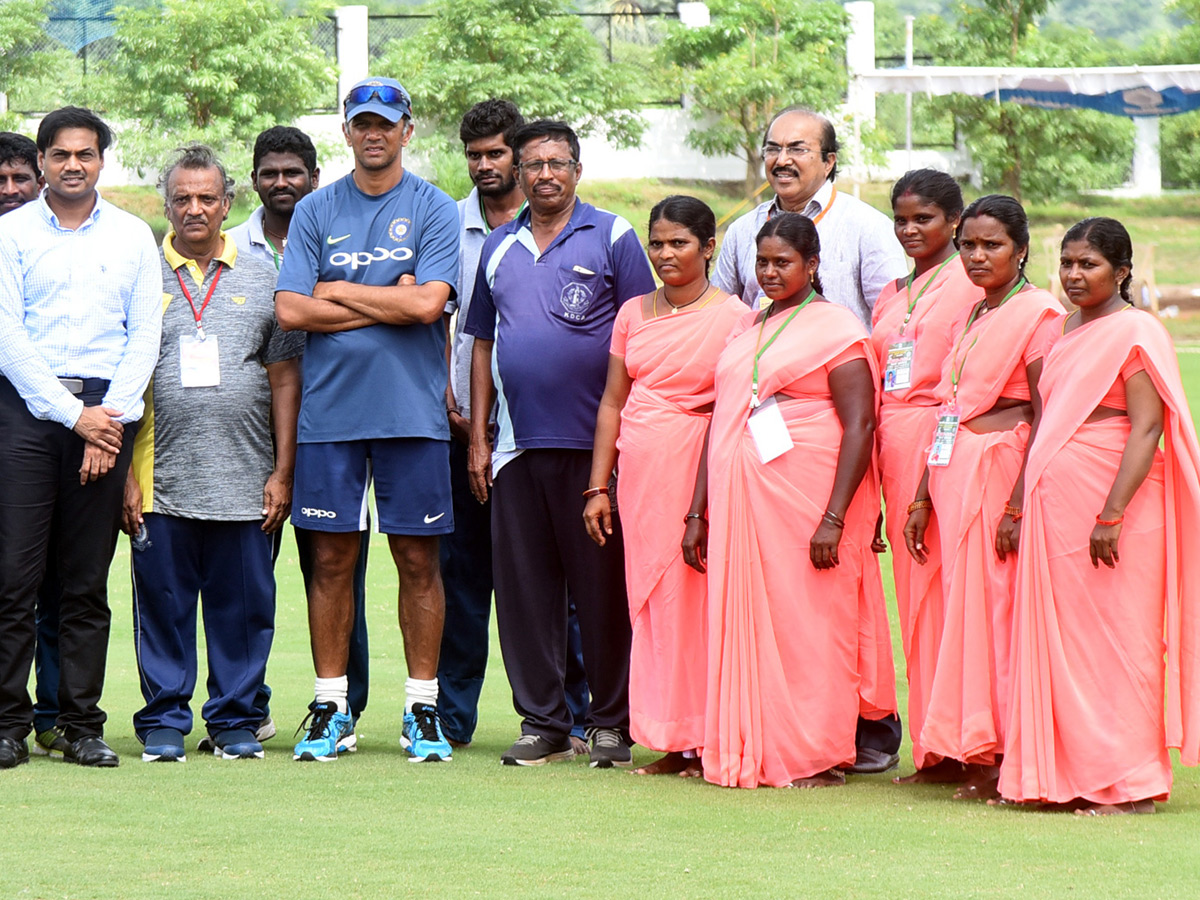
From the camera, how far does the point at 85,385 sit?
5.51m

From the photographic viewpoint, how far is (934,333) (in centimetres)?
527

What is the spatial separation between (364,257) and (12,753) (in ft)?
6.99

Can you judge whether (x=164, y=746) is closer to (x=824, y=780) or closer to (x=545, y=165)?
(x=824, y=780)

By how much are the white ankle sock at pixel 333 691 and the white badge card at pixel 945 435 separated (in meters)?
2.31

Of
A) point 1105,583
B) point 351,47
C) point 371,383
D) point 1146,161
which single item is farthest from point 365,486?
point 1146,161

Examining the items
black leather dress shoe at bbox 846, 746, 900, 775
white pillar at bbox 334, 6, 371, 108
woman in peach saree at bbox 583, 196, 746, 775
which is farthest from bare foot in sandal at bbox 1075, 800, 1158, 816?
white pillar at bbox 334, 6, 371, 108

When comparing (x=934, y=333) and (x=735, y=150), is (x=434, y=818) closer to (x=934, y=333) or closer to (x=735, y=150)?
(x=934, y=333)

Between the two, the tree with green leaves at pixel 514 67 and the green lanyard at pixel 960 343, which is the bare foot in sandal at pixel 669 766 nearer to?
the green lanyard at pixel 960 343

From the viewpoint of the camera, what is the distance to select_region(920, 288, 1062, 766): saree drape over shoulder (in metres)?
5.02

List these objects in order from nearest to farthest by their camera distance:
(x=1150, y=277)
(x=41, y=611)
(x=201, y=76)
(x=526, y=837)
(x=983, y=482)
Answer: (x=526, y=837)
(x=983, y=482)
(x=41, y=611)
(x=201, y=76)
(x=1150, y=277)

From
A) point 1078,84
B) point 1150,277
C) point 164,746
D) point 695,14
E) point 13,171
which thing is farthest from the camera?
point 695,14

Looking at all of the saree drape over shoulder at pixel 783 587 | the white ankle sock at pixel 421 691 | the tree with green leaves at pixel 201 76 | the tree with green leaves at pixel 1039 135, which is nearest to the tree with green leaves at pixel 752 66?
the tree with green leaves at pixel 1039 135

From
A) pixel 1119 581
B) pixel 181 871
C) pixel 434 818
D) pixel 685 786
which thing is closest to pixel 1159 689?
pixel 1119 581

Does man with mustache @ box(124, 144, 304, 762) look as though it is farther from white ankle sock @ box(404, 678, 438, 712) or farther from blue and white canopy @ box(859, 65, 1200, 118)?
blue and white canopy @ box(859, 65, 1200, 118)
